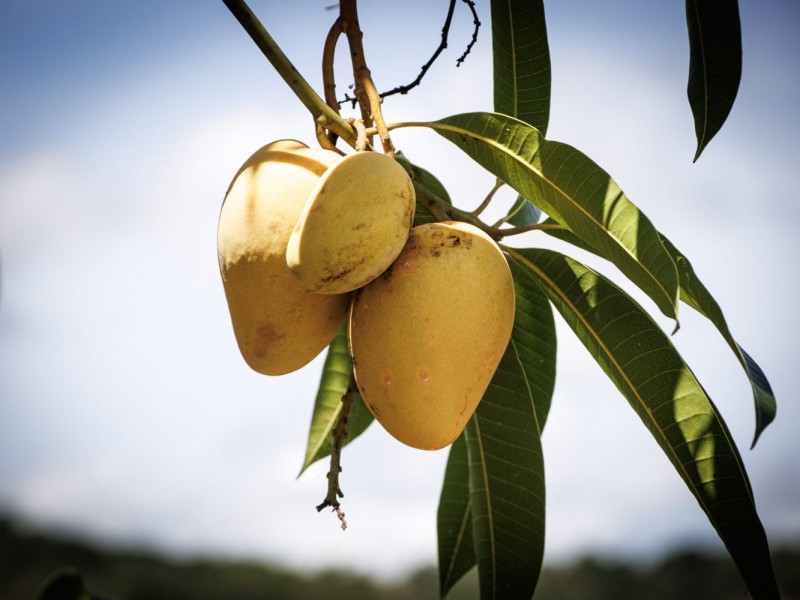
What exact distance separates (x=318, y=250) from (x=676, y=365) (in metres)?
0.53

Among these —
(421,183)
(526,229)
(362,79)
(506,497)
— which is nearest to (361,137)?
(362,79)

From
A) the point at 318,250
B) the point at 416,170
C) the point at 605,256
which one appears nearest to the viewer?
the point at 318,250

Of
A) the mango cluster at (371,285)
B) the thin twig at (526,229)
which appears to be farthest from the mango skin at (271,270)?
the thin twig at (526,229)

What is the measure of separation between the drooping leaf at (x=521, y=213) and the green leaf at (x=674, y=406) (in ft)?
0.68

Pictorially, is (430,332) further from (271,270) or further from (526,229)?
(526,229)

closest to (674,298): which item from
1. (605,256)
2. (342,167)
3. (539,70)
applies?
(605,256)

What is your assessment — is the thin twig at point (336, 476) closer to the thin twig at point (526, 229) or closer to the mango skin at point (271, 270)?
the mango skin at point (271, 270)

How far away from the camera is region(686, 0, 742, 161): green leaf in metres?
1.10

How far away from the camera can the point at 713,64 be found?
110 cm

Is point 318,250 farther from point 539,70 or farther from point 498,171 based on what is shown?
point 539,70

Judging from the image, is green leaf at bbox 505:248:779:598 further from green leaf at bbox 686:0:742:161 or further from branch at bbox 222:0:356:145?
branch at bbox 222:0:356:145

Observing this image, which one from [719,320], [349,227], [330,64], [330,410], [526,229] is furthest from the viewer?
[330,410]

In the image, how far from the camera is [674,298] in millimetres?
895

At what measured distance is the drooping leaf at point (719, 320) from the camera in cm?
96
